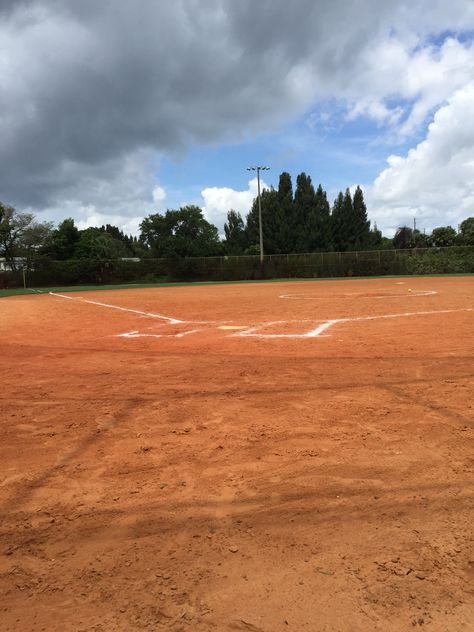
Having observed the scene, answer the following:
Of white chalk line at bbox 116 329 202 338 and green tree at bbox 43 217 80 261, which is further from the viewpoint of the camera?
green tree at bbox 43 217 80 261

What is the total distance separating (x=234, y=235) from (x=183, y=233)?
8.80 meters

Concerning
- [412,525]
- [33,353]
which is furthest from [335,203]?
[412,525]

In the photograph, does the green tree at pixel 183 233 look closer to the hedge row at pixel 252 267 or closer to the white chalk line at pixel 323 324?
the hedge row at pixel 252 267

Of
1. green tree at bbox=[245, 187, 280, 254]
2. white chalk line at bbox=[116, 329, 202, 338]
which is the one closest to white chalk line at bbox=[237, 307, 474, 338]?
white chalk line at bbox=[116, 329, 202, 338]

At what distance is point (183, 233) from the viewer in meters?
79.1

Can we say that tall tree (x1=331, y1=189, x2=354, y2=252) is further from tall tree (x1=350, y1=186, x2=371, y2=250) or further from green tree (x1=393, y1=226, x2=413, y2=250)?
green tree (x1=393, y1=226, x2=413, y2=250)

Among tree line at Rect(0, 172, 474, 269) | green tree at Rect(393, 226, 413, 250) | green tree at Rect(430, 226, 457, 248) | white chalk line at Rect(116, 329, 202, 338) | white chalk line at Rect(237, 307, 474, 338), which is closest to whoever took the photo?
white chalk line at Rect(237, 307, 474, 338)

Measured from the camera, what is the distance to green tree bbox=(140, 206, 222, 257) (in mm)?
72438

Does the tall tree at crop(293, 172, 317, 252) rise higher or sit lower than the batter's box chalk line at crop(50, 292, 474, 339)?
higher

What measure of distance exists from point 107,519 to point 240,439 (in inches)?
55.4

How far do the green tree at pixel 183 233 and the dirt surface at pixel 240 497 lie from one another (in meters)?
67.3

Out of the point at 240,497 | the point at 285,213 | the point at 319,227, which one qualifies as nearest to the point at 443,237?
the point at 319,227

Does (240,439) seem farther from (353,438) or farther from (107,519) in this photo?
(107,519)

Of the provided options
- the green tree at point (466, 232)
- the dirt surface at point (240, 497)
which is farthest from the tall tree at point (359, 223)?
the dirt surface at point (240, 497)
